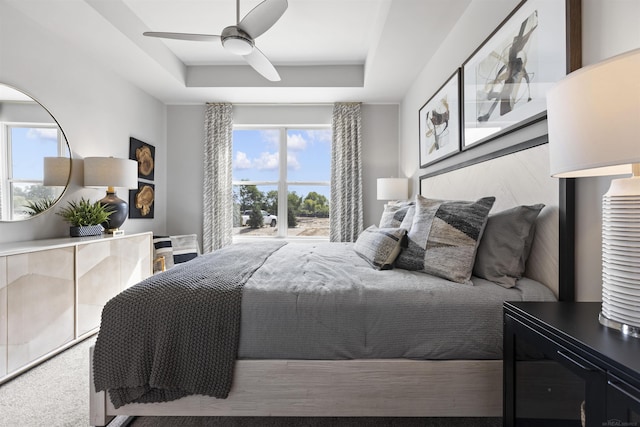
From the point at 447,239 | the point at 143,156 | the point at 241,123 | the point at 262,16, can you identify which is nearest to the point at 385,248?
the point at 447,239

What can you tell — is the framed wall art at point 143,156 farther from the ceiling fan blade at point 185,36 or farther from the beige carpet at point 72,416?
the beige carpet at point 72,416

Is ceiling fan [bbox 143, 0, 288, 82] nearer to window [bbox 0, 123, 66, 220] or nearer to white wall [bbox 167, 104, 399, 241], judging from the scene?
window [bbox 0, 123, 66, 220]

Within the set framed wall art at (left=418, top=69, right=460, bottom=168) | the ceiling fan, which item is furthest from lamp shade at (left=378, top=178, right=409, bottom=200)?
the ceiling fan

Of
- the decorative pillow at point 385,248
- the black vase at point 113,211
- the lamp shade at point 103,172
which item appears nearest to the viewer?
the decorative pillow at point 385,248

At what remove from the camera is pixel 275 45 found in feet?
10.8

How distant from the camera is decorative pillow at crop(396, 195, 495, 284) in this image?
1.40 metres

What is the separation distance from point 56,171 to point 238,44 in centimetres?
→ 192

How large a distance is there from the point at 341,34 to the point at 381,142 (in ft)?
5.36

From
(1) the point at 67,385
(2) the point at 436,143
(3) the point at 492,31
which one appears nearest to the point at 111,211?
(1) the point at 67,385

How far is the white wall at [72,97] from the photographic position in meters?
2.26

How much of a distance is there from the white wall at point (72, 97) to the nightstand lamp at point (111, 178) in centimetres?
19

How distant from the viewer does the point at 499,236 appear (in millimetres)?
1428

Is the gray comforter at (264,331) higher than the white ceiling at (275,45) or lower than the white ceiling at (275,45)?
lower

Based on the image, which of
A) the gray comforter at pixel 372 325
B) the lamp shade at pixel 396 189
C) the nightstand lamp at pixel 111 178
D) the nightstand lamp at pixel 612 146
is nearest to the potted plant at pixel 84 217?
the nightstand lamp at pixel 111 178
